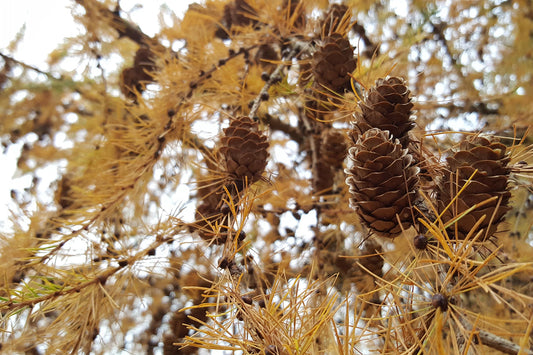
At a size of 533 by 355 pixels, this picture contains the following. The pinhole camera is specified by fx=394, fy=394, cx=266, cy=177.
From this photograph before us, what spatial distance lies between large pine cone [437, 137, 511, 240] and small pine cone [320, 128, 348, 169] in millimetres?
487

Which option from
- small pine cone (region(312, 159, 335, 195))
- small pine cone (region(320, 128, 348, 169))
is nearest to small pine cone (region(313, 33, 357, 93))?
small pine cone (region(320, 128, 348, 169))

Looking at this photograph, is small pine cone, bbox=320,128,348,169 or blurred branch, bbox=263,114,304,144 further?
blurred branch, bbox=263,114,304,144

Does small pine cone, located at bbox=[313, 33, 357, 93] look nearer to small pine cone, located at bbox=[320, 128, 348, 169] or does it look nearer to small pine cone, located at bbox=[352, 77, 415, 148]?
small pine cone, located at bbox=[352, 77, 415, 148]

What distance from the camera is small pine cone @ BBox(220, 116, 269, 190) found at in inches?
22.5

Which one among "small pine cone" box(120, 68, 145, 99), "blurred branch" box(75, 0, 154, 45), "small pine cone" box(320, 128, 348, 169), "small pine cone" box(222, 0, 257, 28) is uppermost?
"small pine cone" box(222, 0, 257, 28)

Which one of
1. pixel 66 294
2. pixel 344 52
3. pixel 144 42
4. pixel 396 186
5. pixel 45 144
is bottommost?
pixel 66 294

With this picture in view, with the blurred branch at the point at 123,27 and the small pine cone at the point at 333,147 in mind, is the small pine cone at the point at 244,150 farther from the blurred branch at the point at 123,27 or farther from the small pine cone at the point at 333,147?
the blurred branch at the point at 123,27

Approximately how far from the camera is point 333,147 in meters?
0.90

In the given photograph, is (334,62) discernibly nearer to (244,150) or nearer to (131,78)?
(244,150)

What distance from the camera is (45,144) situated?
169cm

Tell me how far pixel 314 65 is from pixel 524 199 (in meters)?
0.86

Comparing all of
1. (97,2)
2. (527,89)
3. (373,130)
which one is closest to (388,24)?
(527,89)

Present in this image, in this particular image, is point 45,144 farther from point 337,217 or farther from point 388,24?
point 388,24

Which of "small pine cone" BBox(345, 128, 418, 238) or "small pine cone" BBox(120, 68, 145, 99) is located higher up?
"small pine cone" BBox(120, 68, 145, 99)
